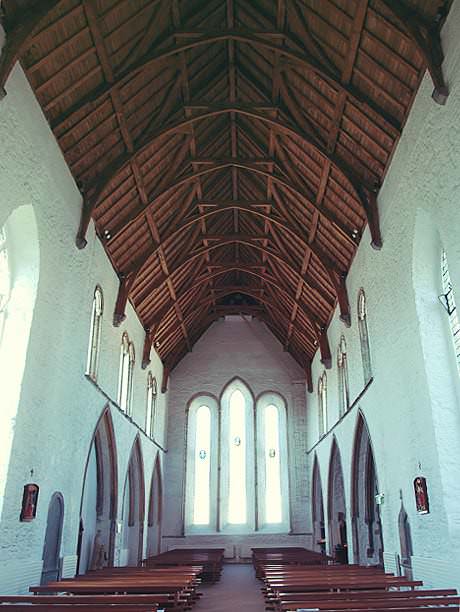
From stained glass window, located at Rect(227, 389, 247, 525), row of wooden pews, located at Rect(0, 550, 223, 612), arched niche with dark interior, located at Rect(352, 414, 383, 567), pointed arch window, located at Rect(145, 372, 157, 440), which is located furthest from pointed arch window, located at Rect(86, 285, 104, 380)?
stained glass window, located at Rect(227, 389, 247, 525)

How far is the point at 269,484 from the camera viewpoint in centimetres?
2281

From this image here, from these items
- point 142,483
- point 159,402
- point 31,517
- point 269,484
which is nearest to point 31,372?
point 31,517

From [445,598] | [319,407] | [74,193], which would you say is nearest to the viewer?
[445,598]

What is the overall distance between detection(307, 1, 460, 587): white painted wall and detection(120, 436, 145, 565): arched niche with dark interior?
362 inches

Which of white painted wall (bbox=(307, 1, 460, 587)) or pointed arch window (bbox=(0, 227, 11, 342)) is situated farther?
pointed arch window (bbox=(0, 227, 11, 342))

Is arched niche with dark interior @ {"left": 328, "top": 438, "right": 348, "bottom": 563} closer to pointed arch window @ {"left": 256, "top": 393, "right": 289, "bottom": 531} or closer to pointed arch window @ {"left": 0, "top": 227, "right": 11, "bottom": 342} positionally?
pointed arch window @ {"left": 256, "top": 393, "right": 289, "bottom": 531}

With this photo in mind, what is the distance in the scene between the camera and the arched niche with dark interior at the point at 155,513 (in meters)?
21.2

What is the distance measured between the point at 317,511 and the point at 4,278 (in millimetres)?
16766

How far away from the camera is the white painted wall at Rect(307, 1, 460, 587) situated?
824 centimetres

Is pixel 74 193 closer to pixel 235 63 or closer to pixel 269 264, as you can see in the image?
pixel 235 63

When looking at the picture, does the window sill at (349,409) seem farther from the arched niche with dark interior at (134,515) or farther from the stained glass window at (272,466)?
the arched niche with dark interior at (134,515)

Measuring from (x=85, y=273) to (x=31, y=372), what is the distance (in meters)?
3.35

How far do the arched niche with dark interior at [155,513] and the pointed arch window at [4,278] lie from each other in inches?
518

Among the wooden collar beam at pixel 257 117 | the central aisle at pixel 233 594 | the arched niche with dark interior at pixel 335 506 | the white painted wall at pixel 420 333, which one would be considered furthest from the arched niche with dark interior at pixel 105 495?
the arched niche with dark interior at pixel 335 506
